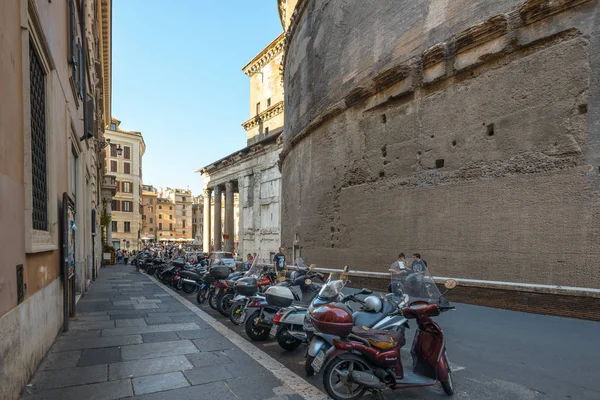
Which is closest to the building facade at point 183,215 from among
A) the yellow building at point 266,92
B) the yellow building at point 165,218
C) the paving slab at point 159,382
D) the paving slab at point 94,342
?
the yellow building at point 165,218

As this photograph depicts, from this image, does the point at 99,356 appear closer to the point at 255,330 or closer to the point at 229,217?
the point at 255,330

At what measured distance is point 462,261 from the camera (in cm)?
863

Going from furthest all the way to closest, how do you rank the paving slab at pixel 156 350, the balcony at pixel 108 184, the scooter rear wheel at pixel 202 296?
1. the balcony at pixel 108 184
2. the scooter rear wheel at pixel 202 296
3. the paving slab at pixel 156 350

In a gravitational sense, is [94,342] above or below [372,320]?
below

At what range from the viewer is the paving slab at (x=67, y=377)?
393cm

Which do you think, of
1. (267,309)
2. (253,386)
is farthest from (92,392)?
A: (267,309)

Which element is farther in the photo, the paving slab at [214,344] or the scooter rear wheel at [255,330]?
the scooter rear wheel at [255,330]

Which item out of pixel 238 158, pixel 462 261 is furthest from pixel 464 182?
pixel 238 158

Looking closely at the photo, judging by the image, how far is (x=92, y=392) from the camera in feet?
12.4

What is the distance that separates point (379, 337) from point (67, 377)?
11.2 feet

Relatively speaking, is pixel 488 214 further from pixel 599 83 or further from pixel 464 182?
pixel 599 83

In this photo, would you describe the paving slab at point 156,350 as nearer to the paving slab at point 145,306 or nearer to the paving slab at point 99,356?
the paving slab at point 99,356

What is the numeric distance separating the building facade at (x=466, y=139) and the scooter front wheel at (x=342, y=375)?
203 inches

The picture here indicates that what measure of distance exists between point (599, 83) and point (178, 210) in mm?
92212
